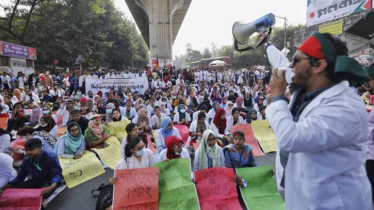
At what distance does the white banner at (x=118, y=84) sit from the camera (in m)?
12.2

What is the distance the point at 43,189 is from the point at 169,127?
2.72 m

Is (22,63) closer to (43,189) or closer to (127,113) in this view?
(127,113)

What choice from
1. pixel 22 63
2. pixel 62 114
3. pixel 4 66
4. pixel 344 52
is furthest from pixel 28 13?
pixel 344 52

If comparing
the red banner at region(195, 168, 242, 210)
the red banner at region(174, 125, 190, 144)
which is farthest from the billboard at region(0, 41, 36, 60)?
the red banner at region(195, 168, 242, 210)

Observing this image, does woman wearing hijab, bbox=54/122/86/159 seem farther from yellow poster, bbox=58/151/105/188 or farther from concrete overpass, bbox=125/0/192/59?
concrete overpass, bbox=125/0/192/59

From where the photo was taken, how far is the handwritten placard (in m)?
3.20

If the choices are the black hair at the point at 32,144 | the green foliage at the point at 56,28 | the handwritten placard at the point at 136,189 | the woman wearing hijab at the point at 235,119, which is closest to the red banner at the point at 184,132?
the woman wearing hijab at the point at 235,119

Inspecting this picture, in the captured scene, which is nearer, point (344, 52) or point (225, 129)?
point (344, 52)

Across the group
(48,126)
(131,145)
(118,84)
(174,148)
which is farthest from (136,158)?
(118,84)

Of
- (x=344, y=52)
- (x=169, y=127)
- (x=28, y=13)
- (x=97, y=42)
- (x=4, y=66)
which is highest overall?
(x=28, y=13)

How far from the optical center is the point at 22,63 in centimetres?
2172

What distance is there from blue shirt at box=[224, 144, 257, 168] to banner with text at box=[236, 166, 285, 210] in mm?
A: 306

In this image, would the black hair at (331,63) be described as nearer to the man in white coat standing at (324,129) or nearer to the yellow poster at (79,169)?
the man in white coat standing at (324,129)

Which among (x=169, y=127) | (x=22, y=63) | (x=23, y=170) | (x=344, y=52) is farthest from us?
(x=22, y=63)
